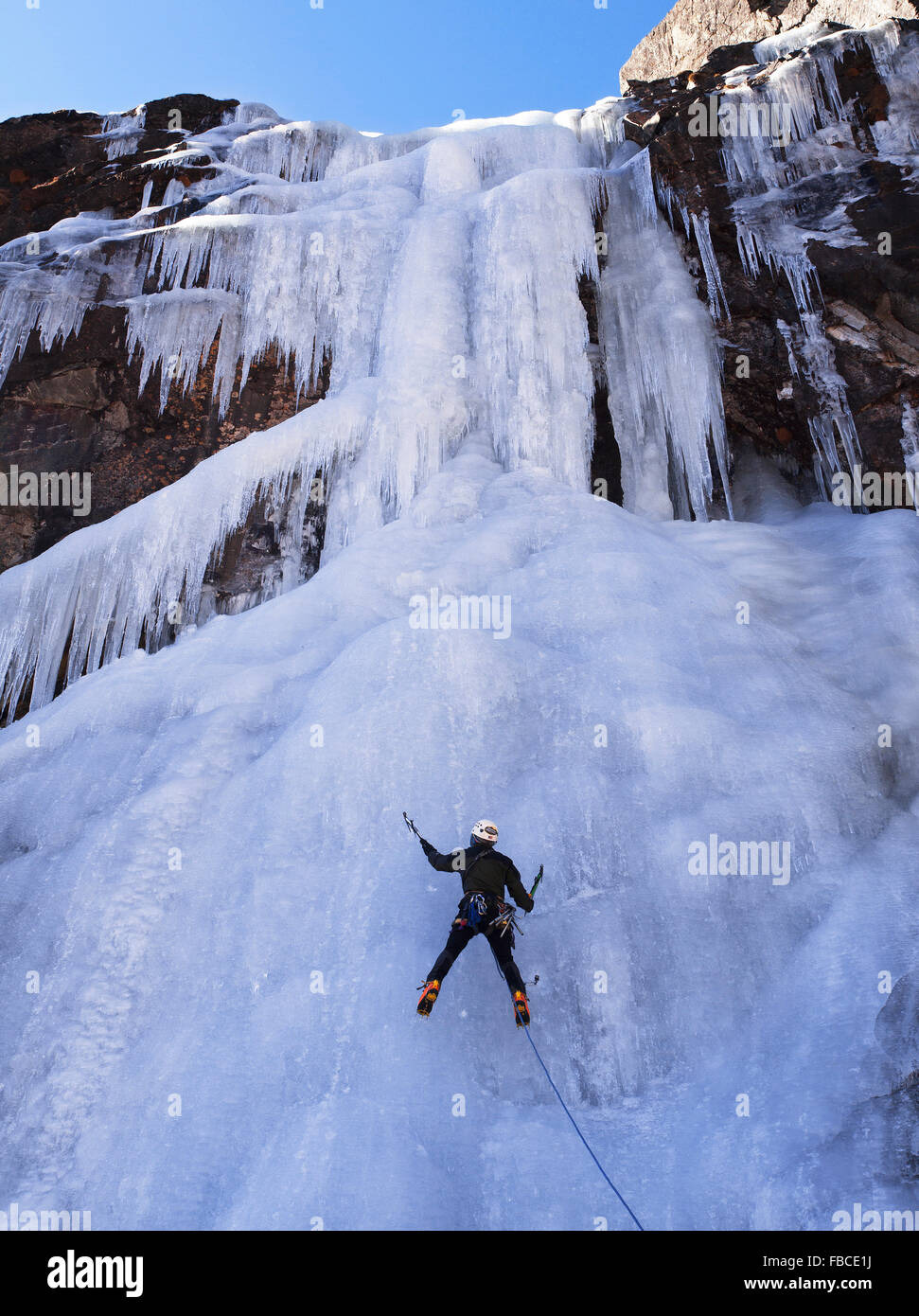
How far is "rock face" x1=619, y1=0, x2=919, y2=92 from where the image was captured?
10500mm

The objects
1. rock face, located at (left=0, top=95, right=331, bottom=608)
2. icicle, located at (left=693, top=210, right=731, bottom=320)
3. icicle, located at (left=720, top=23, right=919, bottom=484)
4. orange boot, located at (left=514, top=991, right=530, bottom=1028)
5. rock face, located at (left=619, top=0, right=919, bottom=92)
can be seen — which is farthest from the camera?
rock face, located at (left=619, top=0, right=919, bottom=92)

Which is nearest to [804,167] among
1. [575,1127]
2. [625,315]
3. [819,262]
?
[819,262]

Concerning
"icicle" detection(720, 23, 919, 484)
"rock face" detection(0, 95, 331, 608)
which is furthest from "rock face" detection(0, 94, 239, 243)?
"icicle" detection(720, 23, 919, 484)

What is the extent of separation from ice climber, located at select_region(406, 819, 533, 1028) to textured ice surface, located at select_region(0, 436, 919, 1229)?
0.26 m

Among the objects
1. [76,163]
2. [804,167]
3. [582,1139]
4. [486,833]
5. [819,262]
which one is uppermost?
[76,163]

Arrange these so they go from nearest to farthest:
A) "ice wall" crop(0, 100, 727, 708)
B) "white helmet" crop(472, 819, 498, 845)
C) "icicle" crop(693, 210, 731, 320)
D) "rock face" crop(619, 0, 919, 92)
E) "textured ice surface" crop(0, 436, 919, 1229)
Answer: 1. "textured ice surface" crop(0, 436, 919, 1229)
2. "white helmet" crop(472, 819, 498, 845)
3. "ice wall" crop(0, 100, 727, 708)
4. "icicle" crop(693, 210, 731, 320)
5. "rock face" crop(619, 0, 919, 92)

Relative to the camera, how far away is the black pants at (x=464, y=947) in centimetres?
383

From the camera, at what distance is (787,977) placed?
3971 mm

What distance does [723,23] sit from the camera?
13.6m

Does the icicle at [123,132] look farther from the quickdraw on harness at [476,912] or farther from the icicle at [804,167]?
the quickdraw on harness at [476,912]

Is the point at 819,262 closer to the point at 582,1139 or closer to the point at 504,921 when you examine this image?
the point at 504,921

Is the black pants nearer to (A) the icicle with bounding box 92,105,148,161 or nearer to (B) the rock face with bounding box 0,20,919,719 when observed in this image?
(B) the rock face with bounding box 0,20,919,719

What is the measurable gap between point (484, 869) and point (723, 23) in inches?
583

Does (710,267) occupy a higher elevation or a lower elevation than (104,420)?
higher
